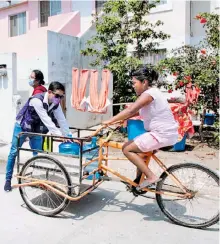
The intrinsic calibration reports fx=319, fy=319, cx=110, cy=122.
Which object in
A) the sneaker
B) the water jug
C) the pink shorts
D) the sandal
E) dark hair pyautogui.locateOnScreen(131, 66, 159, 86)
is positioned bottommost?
the sneaker

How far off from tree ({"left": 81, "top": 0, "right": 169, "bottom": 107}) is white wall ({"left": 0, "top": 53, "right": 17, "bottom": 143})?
2.65 m

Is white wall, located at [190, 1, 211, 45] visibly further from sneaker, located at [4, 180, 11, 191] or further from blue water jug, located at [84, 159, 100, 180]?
sneaker, located at [4, 180, 11, 191]

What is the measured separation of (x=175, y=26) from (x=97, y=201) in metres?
10.5

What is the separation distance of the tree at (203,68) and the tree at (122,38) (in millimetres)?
1319

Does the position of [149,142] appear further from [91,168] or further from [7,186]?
[7,186]

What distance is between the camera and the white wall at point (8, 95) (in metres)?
8.43

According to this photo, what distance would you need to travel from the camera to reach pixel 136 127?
24.5 ft

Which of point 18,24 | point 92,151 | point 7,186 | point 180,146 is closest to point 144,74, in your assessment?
point 92,151

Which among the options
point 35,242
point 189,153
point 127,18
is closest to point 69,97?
point 127,18

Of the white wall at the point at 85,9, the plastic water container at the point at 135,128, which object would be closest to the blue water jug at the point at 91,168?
the plastic water container at the point at 135,128

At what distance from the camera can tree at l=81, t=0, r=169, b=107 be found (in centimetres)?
974

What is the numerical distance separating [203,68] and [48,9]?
11.0m

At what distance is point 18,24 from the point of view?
57.4ft

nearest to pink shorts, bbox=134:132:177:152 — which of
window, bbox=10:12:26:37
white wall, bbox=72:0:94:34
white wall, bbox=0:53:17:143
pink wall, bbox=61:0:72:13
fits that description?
white wall, bbox=0:53:17:143
